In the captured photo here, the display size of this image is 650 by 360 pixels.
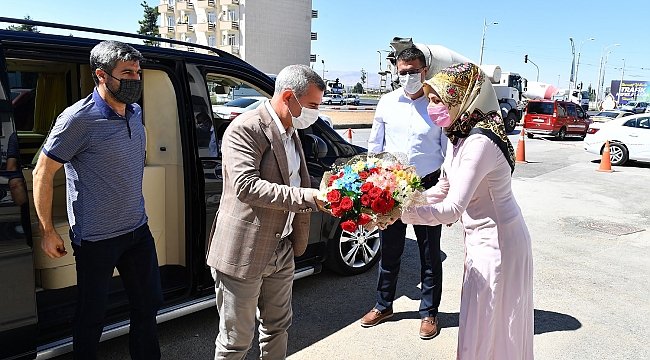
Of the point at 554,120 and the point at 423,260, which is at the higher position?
the point at 554,120

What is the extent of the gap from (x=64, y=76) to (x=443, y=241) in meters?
4.69

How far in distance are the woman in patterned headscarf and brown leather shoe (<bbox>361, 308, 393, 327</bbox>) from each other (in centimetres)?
142

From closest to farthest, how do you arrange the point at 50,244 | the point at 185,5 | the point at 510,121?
the point at 50,244, the point at 510,121, the point at 185,5

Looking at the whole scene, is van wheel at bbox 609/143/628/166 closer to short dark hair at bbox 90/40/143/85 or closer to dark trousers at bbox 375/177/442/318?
dark trousers at bbox 375/177/442/318

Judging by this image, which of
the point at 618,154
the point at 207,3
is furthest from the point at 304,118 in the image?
the point at 207,3

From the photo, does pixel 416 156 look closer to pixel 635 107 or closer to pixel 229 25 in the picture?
pixel 635 107

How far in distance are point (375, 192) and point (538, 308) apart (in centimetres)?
306

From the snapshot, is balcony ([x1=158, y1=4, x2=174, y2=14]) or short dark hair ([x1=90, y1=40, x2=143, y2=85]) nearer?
short dark hair ([x1=90, y1=40, x2=143, y2=85])

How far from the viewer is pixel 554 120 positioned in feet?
75.8

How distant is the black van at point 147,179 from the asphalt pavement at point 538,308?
35 centimetres

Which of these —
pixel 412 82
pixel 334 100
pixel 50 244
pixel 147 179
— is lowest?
pixel 50 244

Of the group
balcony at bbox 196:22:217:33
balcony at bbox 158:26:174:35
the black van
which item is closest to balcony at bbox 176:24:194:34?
balcony at bbox 196:22:217:33

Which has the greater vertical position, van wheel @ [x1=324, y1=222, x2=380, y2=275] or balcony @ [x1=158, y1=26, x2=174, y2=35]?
balcony @ [x1=158, y1=26, x2=174, y2=35]

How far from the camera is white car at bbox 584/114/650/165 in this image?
553 inches
